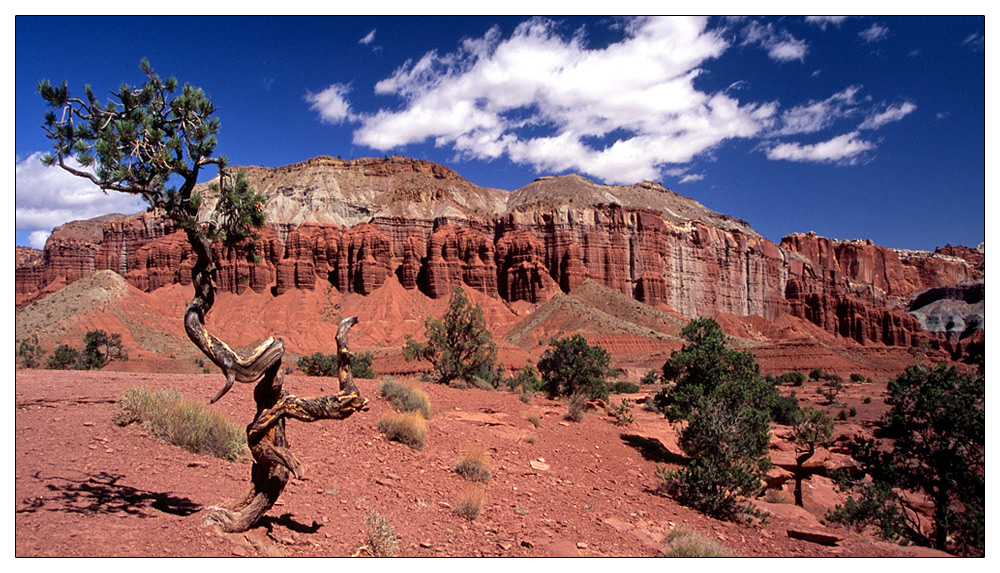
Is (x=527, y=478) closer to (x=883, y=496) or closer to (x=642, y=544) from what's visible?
(x=642, y=544)

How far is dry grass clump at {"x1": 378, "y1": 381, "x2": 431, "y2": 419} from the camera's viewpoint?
13.6 m

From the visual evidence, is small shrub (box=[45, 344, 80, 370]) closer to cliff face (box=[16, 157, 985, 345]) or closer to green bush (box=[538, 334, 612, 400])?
green bush (box=[538, 334, 612, 400])

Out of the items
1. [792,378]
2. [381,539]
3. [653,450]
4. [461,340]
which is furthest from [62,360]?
[792,378]

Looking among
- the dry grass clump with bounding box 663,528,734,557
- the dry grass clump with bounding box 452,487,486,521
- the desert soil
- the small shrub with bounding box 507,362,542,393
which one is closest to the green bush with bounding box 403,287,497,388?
the small shrub with bounding box 507,362,542,393

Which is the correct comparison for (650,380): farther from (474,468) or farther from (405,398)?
(474,468)

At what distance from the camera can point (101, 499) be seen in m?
6.31

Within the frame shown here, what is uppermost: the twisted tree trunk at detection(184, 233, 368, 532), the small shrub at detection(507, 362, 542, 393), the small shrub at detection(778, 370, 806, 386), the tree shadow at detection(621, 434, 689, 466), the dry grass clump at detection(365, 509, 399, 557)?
the twisted tree trunk at detection(184, 233, 368, 532)

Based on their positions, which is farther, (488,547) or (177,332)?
(177,332)

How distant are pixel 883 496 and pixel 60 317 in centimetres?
7165

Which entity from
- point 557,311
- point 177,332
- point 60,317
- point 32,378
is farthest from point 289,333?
point 32,378

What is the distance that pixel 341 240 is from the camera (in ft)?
334

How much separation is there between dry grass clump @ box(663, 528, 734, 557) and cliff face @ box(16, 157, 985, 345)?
8375cm

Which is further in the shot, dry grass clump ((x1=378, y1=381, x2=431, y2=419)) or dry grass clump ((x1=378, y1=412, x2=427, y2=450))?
dry grass clump ((x1=378, y1=381, x2=431, y2=419))

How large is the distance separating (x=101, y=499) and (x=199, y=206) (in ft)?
11.4
